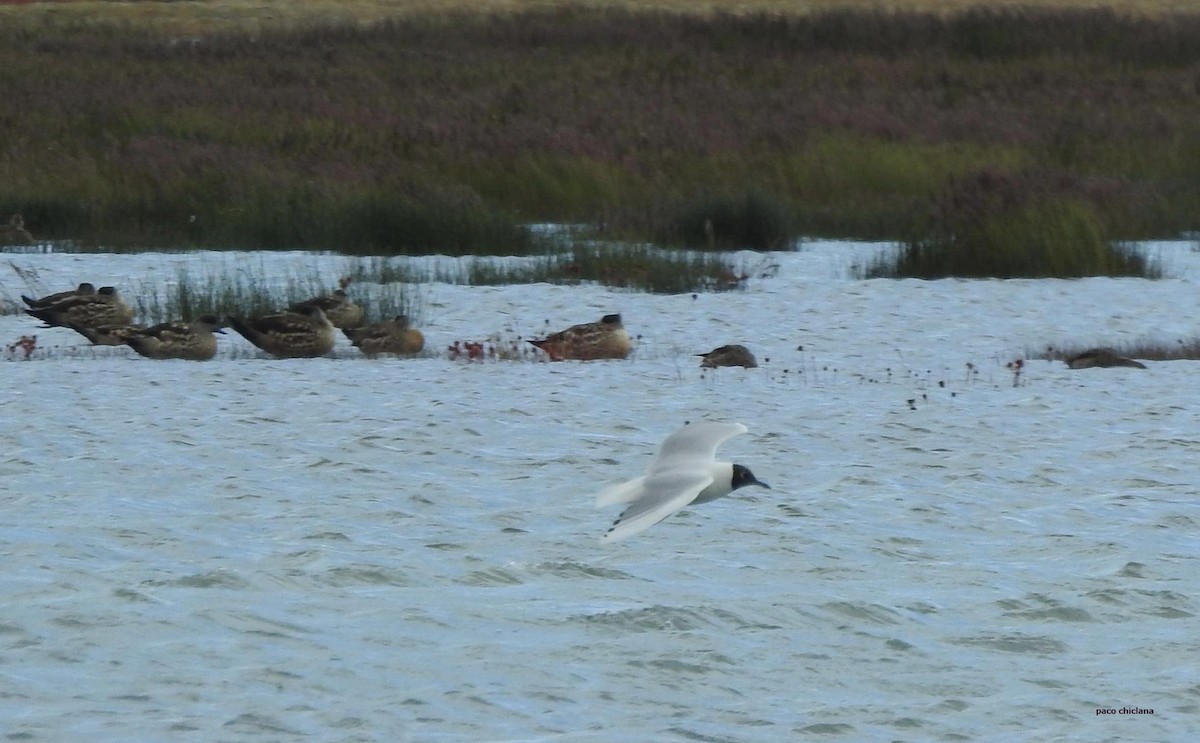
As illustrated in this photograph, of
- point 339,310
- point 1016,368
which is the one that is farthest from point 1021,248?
point 339,310

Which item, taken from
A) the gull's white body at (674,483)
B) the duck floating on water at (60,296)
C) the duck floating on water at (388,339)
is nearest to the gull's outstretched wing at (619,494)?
the gull's white body at (674,483)

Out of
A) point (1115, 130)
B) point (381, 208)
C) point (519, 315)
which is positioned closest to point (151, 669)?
point (519, 315)

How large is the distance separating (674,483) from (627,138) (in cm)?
1887

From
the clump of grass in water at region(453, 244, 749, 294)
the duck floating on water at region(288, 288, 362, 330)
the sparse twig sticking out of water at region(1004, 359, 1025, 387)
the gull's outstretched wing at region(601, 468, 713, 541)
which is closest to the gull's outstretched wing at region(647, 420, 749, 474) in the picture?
the gull's outstretched wing at region(601, 468, 713, 541)

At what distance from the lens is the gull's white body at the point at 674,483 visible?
623cm

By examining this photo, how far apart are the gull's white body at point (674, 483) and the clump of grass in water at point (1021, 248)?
11337mm

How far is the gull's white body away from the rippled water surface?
0.47 m

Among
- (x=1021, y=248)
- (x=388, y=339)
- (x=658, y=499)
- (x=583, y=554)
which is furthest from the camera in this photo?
(x=1021, y=248)

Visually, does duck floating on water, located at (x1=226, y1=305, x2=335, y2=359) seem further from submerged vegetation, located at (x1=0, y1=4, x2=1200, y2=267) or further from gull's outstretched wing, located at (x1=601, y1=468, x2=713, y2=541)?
gull's outstretched wing, located at (x1=601, y1=468, x2=713, y2=541)

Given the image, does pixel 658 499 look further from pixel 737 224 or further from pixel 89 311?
pixel 737 224

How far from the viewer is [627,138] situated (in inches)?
1002

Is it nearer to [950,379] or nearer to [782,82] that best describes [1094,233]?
[950,379]

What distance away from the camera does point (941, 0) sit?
56281 mm

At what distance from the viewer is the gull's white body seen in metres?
6.23
